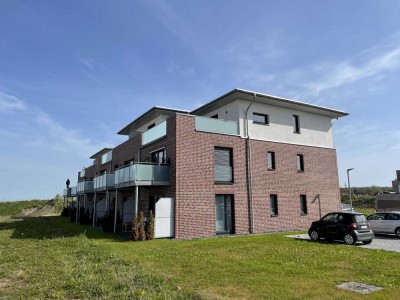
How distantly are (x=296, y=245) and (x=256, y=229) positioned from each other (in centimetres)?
562

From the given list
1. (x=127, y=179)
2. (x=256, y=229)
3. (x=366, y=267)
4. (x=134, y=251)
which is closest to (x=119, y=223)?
(x=127, y=179)

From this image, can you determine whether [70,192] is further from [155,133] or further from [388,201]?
[388,201]

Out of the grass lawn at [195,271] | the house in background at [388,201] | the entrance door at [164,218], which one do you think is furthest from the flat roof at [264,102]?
the house in background at [388,201]

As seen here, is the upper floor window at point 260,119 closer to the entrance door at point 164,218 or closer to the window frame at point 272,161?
the window frame at point 272,161

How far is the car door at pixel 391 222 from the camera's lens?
17.1 m

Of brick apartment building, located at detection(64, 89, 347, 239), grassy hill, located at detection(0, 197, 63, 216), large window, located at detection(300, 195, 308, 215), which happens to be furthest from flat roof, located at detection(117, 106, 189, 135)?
grassy hill, located at detection(0, 197, 63, 216)

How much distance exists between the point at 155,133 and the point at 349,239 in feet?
39.1

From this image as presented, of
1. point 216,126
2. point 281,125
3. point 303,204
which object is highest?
point 281,125

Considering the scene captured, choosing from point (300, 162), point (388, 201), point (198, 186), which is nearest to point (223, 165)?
point (198, 186)

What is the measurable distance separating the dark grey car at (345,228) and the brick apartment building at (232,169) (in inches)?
182

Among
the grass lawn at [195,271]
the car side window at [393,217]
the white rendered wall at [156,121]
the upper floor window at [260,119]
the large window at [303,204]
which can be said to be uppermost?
the white rendered wall at [156,121]

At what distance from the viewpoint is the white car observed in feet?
56.2

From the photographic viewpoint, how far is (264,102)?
69.3 feet

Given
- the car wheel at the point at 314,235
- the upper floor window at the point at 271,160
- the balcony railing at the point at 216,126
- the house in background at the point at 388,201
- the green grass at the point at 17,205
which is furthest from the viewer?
the green grass at the point at 17,205
